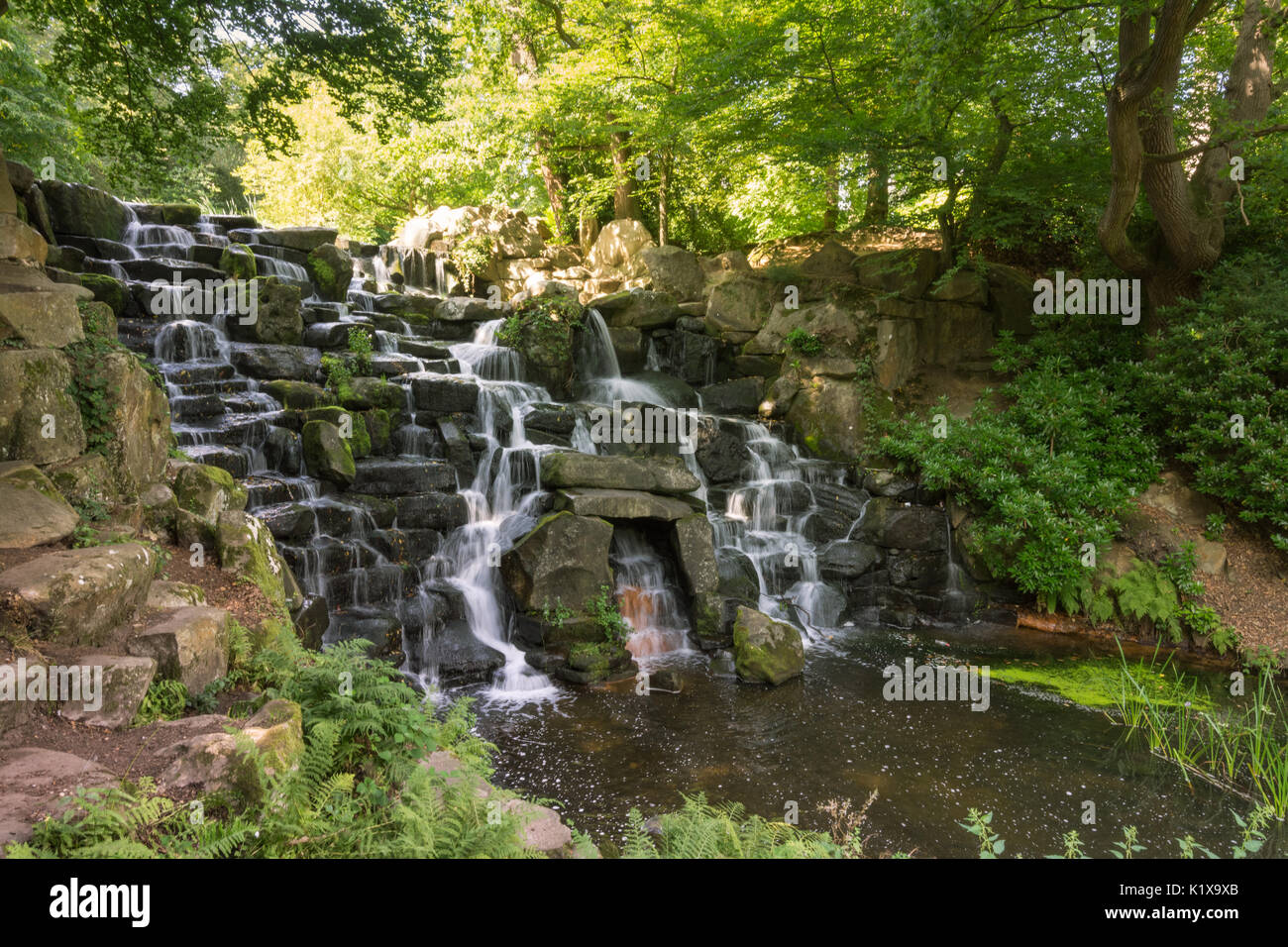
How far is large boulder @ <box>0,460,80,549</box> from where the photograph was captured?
4.70 metres

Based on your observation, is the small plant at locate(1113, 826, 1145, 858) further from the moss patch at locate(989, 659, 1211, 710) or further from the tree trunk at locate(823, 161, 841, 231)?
the tree trunk at locate(823, 161, 841, 231)

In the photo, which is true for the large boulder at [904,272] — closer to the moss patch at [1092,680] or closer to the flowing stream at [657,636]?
the flowing stream at [657,636]

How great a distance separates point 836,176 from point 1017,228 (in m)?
4.52

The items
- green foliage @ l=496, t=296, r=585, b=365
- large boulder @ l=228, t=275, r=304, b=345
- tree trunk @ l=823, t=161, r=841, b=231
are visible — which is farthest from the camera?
tree trunk @ l=823, t=161, r=841, b=231

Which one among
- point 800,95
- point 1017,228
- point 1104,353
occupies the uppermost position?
point 800,95

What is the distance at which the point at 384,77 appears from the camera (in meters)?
9.09

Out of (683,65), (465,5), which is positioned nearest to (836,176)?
(683,65)

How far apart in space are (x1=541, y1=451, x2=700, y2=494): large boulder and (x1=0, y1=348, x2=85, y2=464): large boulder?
18.5 feet

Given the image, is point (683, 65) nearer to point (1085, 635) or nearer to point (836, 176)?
point (836, 176)
